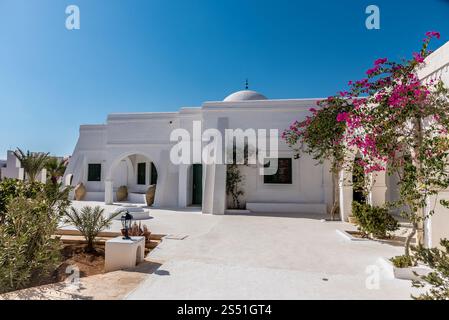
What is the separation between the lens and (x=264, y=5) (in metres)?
8.02

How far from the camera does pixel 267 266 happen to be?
518 cm

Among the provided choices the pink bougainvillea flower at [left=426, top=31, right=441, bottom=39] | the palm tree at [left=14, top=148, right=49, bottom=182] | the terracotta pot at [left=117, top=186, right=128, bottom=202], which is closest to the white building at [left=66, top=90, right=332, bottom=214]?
the terracotta pot at [left=117, top=186, right=128, bottom=202]

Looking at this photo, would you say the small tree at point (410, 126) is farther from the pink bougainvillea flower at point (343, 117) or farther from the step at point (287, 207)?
the step at point (287, 207)

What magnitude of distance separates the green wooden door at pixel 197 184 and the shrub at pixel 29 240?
1095 cm

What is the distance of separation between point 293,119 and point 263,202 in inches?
178

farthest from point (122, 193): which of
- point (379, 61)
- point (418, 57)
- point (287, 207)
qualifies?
point (418, 57)

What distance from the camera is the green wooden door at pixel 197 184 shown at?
16091 millimetres

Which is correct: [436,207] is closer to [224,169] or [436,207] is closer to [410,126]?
[410,126]

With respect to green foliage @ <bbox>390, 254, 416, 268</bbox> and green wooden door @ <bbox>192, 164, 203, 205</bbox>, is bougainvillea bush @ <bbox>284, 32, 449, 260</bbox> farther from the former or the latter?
green wooden door @ <bbox>192, 164, 203, 205</bbox>

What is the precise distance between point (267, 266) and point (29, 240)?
4393 millimetres

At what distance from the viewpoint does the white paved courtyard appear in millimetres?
3922

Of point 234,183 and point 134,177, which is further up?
point 134,177
